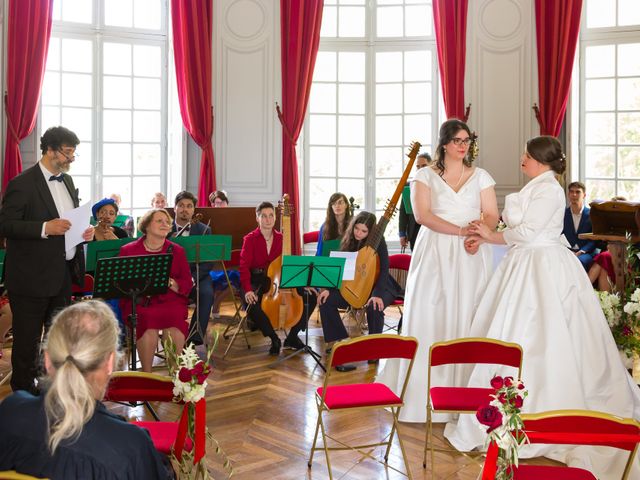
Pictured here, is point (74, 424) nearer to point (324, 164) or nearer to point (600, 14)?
point (324, 164)

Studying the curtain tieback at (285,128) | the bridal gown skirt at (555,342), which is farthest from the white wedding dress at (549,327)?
the curtain tieback at (285,128)

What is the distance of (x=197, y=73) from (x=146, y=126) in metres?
0.98

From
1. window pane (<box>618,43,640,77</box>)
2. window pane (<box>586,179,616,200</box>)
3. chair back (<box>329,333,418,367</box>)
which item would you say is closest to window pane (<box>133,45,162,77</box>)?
window pane (<box>586,179,616,200</box>)

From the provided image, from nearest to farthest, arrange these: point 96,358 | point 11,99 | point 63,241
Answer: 1. point 96,358
2. point 63,241
3. point 11,99

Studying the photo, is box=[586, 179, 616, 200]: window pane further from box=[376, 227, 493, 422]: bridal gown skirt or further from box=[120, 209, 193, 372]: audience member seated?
box=[120, 209, 193, 372]: audience member seated

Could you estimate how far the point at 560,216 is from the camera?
4062 millimetres

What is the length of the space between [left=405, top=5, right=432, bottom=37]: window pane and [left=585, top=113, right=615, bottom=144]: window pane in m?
2.31

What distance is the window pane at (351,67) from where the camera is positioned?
31.3 ft

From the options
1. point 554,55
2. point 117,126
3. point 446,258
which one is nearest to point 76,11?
point 117,126

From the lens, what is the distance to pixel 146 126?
9.30 m

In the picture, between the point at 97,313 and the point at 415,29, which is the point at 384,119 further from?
the point at 97,313

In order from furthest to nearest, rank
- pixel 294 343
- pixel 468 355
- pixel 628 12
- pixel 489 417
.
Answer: pixel 628 12, pixel 294 343, pixel 468 355, pixel 489 417

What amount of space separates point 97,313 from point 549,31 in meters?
8.17

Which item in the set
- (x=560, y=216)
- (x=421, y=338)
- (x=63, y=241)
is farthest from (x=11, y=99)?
(x=560, y=216)
